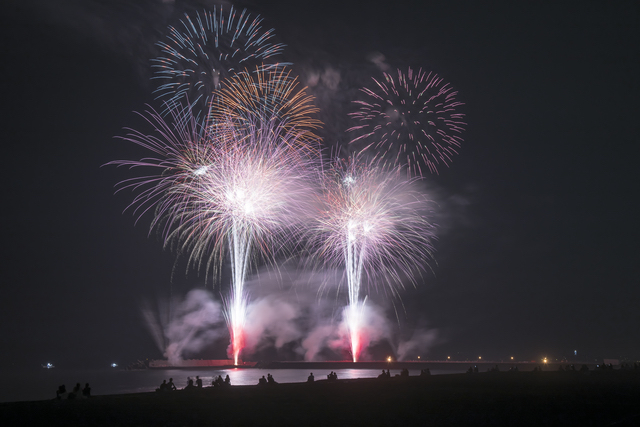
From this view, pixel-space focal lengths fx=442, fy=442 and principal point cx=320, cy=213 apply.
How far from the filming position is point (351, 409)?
18031mm

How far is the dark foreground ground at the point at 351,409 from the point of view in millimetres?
15578

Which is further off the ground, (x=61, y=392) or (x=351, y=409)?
(x=61, y=392)

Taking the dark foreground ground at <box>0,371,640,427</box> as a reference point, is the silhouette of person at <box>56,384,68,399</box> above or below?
above

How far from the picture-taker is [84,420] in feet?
51.0

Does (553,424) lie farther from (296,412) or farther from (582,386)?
(582,386)

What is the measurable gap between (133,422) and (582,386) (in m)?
24.4

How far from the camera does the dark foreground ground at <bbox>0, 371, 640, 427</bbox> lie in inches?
613

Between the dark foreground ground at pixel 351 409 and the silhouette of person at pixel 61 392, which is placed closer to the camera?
the dark foreground ground at pixel 351 409

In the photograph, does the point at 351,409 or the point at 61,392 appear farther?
the point at 61,392

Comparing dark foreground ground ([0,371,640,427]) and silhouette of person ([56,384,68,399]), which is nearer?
dark foreground ground ([0,371,640,427])

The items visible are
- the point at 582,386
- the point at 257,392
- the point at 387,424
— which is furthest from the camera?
the point at 582,386

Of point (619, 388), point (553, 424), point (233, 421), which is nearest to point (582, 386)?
point (619, 388)

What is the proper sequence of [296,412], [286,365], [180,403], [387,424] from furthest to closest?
[286,365] → [180,403] → [296,412] → [387,424]

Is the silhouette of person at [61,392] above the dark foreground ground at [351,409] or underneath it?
above
